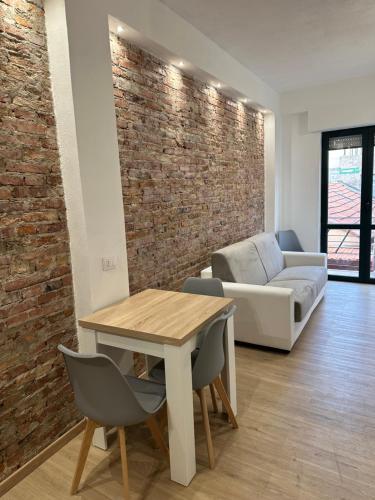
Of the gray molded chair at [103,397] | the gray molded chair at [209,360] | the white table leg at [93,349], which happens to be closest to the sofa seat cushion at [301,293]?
the gray molded chair at [209,360]

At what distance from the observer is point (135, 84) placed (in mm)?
2658

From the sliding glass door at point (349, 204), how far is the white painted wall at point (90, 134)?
3.84 m

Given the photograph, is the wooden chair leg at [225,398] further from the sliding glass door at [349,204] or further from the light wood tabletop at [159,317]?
the sliding glass door at [349,204]

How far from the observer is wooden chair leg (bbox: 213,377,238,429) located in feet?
6.80

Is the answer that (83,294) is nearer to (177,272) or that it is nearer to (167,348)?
(167,348)

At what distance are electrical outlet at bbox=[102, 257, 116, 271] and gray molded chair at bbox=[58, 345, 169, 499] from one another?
742 millimetres

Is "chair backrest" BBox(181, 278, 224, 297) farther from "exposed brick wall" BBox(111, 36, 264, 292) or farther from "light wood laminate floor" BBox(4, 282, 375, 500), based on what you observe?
"light wood laminate floor" BBox(4, 282, 375, 500)

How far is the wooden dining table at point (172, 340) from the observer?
1705mm

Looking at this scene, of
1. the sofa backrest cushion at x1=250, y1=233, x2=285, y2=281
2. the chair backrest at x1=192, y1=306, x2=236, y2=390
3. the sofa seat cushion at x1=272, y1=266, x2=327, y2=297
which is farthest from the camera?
the sofa backrest cushion at x1=250, y1=233, x2=285, y2=281

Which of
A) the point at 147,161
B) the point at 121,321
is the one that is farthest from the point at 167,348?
the point at 147,161

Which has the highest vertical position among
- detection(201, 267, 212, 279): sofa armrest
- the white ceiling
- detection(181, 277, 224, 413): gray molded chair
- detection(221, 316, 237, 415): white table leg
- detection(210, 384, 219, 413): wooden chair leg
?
the white ceiling

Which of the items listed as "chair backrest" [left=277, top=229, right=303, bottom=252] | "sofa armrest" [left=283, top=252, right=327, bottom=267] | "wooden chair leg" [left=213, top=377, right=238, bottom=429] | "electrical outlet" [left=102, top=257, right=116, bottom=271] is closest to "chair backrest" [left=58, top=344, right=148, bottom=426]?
"wooden chair leg" [left=213, top=377, right=238, bottom=429]

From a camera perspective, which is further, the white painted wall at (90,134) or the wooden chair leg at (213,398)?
the wooden chair leg at (213,398)

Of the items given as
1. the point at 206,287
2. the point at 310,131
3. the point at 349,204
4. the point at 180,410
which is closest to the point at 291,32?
the point at 310,131
